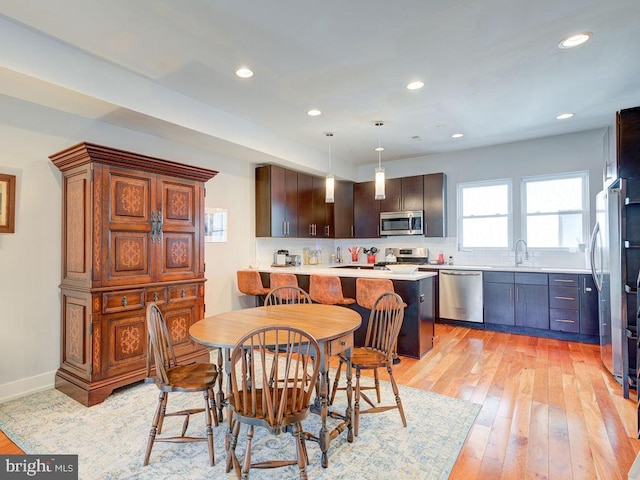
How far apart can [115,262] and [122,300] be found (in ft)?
1.11

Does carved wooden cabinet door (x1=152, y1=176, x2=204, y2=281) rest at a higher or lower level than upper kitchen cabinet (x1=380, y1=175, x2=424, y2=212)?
lower

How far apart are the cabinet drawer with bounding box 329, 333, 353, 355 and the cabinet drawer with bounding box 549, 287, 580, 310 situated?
3.74 metres

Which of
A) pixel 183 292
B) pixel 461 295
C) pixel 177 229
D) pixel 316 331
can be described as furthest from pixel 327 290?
pixel 461 295

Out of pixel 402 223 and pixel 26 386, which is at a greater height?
pixel 402 223

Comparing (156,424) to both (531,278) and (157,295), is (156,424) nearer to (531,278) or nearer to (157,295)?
(157,295)

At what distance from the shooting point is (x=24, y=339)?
300 centimetres

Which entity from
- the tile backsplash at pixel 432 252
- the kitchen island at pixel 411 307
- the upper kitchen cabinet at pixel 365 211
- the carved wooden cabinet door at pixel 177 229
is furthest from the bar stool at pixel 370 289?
the upper kitchen cabinet at pixel 365 211

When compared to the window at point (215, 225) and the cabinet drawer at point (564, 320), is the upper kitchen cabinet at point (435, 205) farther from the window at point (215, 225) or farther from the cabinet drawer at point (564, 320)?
the window at point (215, 225)

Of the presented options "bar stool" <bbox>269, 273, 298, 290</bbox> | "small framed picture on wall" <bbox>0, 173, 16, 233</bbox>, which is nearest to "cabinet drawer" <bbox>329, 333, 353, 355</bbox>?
"bar stool" <bbox>269, 273, 298, 290</bbox>

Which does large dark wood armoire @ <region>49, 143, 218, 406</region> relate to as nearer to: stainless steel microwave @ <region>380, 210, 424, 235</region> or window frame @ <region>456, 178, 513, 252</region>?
stainless steel microwave @ <region>380, 210, 424, 235</region>

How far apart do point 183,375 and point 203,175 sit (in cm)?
221

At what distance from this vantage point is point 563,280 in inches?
179

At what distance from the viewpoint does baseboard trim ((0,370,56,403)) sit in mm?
2875

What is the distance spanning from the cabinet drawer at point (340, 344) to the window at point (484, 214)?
4.29 meters
